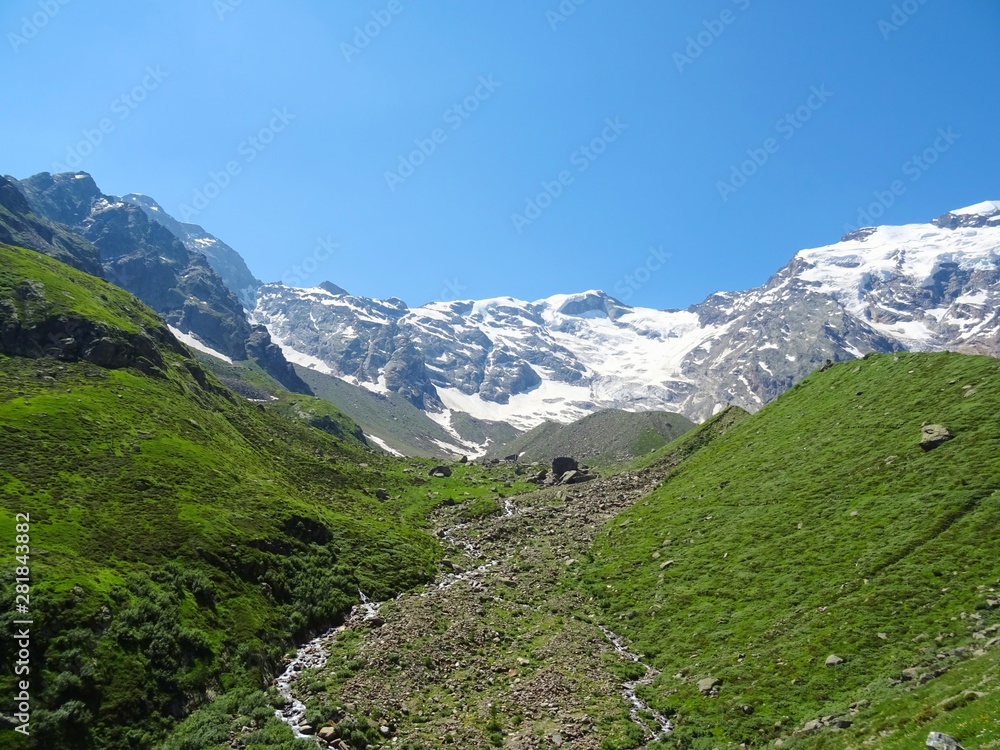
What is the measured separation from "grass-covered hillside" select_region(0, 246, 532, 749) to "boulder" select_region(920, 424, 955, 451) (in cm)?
5381

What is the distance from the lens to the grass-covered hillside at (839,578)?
27156mm

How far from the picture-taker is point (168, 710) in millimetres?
31875

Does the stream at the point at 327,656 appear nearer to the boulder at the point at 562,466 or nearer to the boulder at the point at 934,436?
the boulder at the point at 934,436

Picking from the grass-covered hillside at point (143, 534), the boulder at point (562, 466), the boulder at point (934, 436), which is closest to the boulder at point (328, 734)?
the grass-covered hillside at point (143, 534)

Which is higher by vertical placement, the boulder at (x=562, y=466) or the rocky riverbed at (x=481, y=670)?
the boulder at (x=562, y=466)

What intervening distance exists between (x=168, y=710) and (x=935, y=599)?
4780 centimetres

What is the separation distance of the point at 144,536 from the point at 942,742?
52.9 metres

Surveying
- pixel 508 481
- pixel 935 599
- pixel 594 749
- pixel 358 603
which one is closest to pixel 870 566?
pixel 935 599

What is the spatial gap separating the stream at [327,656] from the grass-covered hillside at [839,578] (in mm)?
1224

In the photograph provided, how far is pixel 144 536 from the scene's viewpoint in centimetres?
4522

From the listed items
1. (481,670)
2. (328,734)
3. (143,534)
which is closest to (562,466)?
(481,670)

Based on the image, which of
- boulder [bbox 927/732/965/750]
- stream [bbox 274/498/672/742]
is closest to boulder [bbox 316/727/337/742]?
Result: stream [bbox 274/498/672/742]

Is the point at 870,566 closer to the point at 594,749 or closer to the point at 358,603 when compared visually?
the point at 594,749

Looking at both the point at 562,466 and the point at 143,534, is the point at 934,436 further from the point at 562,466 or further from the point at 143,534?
the point at 562,466
